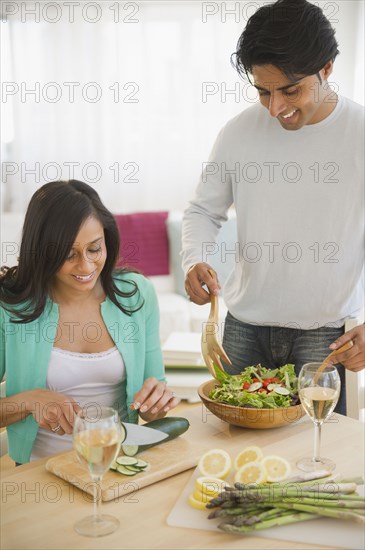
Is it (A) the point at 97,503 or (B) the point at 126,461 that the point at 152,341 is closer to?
(B) the point at 126,461

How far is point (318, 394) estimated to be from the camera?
4.60ft

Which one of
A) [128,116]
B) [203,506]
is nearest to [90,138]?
[128,116]

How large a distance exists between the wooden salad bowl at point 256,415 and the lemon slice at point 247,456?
0.17 metres

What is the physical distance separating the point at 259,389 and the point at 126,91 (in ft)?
12.2

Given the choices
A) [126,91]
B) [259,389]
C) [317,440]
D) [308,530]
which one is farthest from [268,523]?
[126,91]

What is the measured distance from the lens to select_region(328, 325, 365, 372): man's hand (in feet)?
5.31

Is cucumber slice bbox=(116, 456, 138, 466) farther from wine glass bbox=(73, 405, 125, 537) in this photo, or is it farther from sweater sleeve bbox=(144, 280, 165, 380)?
sweater sleeve bbox=(144, 280, 165, 380)

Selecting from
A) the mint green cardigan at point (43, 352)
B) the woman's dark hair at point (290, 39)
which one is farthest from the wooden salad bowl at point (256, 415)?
the woman's dark hair at point (290, 39)

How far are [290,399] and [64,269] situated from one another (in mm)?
661

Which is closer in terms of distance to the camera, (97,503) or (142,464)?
(97,503)

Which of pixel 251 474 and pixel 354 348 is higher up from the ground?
pixel 354 348

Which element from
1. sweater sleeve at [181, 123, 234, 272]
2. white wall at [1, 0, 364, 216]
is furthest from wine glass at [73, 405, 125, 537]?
white wall at [1, 0, 364, 216]

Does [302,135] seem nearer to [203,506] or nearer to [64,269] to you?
[64,269]

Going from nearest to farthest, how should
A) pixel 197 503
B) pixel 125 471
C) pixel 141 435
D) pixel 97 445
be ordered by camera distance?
pixel 97 445
pixel 197 503
pixel 125 471
pixel 141 435
